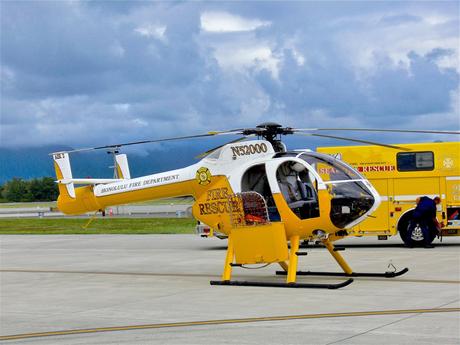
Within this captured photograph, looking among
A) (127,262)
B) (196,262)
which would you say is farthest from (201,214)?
(127,262)

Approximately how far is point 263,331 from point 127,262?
11673 millimetres

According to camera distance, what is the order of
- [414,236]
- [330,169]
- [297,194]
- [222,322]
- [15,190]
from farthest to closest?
[15,190], [414,236], [297,194], [330,169], [222,322]

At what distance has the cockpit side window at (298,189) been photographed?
47.5 feet

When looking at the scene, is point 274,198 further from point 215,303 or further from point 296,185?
point 215,303

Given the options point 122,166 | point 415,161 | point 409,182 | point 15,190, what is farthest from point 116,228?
point 15,190

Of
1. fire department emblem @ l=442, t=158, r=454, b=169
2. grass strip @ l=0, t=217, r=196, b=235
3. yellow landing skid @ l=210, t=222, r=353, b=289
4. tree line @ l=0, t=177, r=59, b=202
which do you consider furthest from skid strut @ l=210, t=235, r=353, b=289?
tree line @ l=0, t=177, r=59, b=202

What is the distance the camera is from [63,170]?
19672 mm

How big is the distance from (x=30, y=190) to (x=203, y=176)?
5680 inches

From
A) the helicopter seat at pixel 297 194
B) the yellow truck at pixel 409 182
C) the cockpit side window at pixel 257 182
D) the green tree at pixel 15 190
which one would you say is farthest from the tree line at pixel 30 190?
the helicopter seat at pixel 297 194

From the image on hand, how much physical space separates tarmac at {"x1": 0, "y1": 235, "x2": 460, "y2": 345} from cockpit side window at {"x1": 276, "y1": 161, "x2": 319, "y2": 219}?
1563 millimetres

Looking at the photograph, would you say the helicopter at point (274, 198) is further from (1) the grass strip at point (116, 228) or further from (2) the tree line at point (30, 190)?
(2) the tree line at point (30, 190)

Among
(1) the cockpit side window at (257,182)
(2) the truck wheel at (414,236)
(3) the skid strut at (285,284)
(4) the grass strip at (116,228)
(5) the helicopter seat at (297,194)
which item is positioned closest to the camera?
(3) the skid strut at (285,284)

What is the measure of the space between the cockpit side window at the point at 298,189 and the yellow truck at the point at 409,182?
27.8ft

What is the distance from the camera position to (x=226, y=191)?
15250 mm
